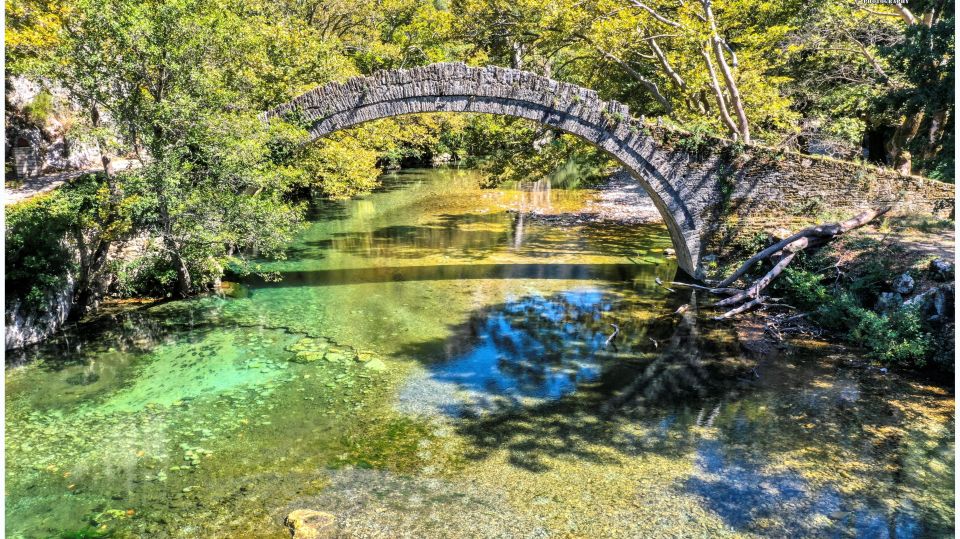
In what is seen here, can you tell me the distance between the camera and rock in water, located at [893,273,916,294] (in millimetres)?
10453

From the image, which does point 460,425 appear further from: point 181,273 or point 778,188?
point 778,188

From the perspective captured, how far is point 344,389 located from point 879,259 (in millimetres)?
9776

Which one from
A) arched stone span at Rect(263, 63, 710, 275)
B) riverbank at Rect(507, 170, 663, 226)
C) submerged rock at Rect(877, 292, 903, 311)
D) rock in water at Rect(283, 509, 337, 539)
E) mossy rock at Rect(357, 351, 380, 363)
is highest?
arched stone span at Rect(263, 63, 710, 275)

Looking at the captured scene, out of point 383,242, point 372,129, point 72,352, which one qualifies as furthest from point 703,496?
point 372,129

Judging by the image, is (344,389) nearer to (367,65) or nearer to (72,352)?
(72,352)

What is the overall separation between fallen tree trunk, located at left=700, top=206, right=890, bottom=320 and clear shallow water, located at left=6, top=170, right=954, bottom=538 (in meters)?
1.07

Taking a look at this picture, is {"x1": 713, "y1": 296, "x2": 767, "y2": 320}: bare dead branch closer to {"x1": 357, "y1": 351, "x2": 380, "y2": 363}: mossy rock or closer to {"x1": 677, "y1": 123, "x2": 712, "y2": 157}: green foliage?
{"x1": 677, "y1": 123, "x2": 712, "y2": 157}: green foliage

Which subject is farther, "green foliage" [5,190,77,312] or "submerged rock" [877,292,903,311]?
"submerged rock" [877,292,903,311]

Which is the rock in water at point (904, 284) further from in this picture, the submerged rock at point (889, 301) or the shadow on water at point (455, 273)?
the shadow on water at point (455, 273)

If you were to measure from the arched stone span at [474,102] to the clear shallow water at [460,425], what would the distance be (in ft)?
11.5

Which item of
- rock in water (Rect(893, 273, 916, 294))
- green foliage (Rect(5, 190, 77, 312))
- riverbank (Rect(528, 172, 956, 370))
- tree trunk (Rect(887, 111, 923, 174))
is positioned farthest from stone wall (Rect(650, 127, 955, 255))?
green foliage (Rect(5, 190, 77, 312))

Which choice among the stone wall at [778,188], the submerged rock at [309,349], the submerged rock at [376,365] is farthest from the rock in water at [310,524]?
the stone wall at [778,188]

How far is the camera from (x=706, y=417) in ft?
27.5

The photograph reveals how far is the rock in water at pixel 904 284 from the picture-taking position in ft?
34.3
